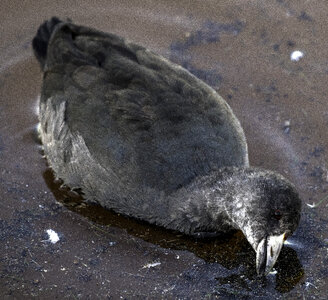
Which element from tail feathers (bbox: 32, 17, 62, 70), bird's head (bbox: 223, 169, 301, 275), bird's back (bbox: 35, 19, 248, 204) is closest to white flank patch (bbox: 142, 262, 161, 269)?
bird's back (bbox: 35, 19, 248, 204)

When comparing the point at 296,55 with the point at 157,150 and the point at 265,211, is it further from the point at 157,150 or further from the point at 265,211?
the point at 265,211

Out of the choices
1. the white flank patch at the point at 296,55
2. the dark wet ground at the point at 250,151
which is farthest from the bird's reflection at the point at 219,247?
the white flank patch at the point at 296,55

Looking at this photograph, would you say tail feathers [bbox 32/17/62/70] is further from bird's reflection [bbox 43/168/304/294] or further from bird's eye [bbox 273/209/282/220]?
bird's eye [bbox 273/209/282/220]

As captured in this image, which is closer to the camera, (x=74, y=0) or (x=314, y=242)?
(x=314, y=242)

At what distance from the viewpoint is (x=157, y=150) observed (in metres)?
5.32

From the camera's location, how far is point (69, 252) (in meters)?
5.50

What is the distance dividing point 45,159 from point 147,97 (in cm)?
135

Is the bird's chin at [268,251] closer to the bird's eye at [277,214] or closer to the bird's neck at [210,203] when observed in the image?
the bird's eye at [277,214]

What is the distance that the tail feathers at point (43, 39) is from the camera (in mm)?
6406

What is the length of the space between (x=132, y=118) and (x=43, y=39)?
5.21ft

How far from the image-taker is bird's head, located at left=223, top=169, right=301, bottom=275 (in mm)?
4910

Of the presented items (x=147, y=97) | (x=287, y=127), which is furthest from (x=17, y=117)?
(x=287, y=127)

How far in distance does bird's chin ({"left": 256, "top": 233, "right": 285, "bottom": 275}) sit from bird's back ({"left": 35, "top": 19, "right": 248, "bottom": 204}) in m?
0.75

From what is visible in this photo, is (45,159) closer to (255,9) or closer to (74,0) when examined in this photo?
(74,0)
